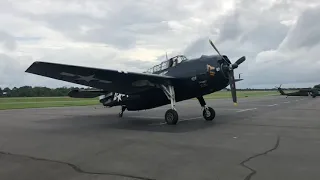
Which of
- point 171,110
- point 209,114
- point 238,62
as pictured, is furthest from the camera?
point 209,114

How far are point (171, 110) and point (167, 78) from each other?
1616 mm

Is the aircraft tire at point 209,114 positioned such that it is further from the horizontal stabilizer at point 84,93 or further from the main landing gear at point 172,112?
the horizontal stabilizer at point 84,93

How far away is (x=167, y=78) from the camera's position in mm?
14055

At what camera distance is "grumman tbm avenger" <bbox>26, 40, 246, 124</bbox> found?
1313 centimetres

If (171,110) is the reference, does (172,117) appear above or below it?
below

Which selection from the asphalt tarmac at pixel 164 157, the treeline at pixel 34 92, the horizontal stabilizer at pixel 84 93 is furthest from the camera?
the treeline at pixel 34 92

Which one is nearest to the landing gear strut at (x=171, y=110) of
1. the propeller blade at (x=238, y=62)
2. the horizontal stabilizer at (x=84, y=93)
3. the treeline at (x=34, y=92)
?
the propeller blade at (x=238, y=62)

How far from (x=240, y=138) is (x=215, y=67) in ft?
16.2

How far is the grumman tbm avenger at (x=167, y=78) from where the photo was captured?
13133 mm

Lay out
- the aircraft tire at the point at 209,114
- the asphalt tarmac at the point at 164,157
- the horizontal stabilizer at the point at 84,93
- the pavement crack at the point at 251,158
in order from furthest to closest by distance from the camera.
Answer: the horizontal stabilizer at the point at 84,93 → the aircraft tire at the point at 209,114 → the asphalt tarmac at the point at 164,157 → the pavement crack at the point at 251,158

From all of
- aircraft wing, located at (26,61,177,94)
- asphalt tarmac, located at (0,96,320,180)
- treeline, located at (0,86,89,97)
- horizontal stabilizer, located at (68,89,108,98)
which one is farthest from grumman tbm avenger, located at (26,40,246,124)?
treeline, located at (0,86,89,97)

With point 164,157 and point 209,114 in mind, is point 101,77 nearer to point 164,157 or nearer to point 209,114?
point 209,114

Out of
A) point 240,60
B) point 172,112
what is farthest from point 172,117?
point 240,60

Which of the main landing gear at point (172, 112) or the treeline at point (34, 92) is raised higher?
the treeline at point (34, 92)
